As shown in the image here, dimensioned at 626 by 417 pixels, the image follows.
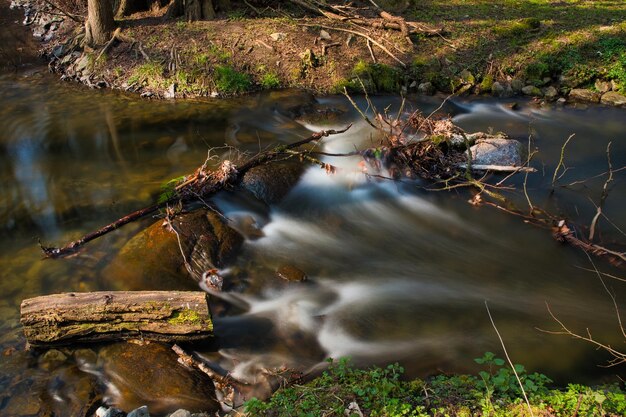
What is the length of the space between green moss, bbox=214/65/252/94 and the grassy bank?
958cm

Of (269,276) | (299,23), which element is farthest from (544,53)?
(269,276)

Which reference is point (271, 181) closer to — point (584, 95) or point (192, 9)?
point (192, 9)

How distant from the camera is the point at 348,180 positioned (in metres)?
8.54

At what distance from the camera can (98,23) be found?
42.9ft

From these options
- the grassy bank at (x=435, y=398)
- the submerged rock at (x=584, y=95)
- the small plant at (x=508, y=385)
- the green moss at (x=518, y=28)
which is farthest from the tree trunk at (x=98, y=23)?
the small plant at (x=508, y=385)

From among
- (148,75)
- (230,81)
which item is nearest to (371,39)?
(230,81)

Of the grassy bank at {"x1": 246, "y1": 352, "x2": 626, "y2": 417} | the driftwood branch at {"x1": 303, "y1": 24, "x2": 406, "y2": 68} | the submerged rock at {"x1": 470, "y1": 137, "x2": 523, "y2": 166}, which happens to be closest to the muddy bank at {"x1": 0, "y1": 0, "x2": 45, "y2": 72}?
the driftwood branch at {"x1": 303, "y1": 24, "x2": 406, "y2": 68}

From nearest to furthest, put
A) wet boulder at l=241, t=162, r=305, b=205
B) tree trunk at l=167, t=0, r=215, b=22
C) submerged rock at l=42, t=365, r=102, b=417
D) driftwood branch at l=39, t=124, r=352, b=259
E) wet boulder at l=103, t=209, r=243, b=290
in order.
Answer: submerged rock at l=42, t=365, r=102, b=417, wet boulder at l=103, t=209, r=243, b=290, driftwood branch at l=39, t=124, r=352, b=259, wet boulder at l=241, t=162, r=305, b=205, tree trunk at l=167, t=0, r=215, b=22

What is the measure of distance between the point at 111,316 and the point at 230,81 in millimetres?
8872

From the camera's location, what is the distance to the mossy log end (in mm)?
4551

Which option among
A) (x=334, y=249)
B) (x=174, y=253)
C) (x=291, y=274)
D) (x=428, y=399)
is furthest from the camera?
(x=334, y=249)

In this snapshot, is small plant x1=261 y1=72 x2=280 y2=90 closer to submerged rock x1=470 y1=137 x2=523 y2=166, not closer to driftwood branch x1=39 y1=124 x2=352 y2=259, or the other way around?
driftwood branch x1=39 y1=124 x2=352 y2=259

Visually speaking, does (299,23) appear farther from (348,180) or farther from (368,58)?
(348,180)

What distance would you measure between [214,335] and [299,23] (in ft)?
38.4
